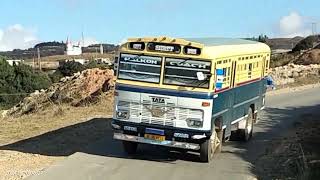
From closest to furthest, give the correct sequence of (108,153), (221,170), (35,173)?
(35,173) → (221,170) → (108,153)

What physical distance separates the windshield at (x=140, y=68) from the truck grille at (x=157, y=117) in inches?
23.7

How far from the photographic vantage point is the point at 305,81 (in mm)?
42938

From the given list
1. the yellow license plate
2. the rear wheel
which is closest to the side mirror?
the rear wheel

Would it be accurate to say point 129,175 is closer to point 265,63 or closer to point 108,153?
point 108,153

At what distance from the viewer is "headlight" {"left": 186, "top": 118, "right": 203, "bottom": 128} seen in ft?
47.1

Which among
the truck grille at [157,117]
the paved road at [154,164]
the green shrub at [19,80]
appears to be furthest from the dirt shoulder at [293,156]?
the green shrub at [19,80]

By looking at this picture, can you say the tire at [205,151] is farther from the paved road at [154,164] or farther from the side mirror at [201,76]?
the side mirror at [201,76]

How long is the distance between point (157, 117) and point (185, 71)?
1259 mm

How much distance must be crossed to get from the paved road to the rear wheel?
0.60 feet

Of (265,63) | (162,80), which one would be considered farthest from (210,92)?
(265,63)

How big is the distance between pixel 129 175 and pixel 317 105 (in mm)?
18500

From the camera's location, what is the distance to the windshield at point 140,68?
48.4ft

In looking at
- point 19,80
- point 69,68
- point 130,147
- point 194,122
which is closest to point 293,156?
point 194,122

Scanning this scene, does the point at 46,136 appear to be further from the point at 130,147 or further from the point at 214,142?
the point at 214,142
